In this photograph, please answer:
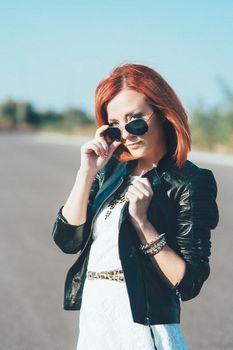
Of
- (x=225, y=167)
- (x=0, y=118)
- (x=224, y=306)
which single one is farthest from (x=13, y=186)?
(x=0, y=118)

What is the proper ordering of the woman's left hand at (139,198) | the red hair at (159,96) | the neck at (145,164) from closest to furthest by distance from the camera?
the woman's left hand at (139,198) → the red hair at (159,96) → the neck at (145,164)

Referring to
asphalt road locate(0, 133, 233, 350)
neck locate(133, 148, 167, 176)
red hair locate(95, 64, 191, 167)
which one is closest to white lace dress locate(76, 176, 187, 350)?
neck locate(133, 148, 167, 176)

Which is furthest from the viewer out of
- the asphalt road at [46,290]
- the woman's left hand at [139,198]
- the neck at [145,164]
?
the asphalt road at [46,290]

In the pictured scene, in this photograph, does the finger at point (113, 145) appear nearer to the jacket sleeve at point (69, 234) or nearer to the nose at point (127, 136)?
the nose at point (127, 136)

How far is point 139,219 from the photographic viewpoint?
7.18ft

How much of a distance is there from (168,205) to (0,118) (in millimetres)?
92957

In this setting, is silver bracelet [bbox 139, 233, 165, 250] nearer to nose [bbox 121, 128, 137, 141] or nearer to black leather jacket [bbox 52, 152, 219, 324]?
black leather jacket [bbox 52, 152, 219, 324]

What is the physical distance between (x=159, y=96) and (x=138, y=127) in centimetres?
10

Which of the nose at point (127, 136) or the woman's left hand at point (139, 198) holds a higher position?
the nose at point (127, 136)

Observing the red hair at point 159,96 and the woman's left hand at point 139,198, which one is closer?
the woman's left hand at point 139,198

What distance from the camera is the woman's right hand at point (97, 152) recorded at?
2303 millimetres

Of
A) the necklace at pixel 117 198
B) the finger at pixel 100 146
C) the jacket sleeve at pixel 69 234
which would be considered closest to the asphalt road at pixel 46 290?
the jacket sleeve at pixel 69 234

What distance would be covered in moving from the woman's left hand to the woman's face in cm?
15

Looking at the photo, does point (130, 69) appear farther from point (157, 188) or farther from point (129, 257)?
point (129, 257)
